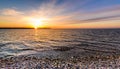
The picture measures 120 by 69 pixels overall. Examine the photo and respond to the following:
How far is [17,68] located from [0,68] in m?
1.73

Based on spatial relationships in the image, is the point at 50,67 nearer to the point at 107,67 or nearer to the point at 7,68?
the point at 7,68

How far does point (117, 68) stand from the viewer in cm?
1202

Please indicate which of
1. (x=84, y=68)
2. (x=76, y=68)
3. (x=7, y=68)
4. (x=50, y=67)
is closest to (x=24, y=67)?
(x=7, y=68)

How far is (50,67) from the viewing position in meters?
12.3

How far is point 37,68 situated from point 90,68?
5.32 m

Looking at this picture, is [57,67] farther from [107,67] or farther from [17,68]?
[107,67]

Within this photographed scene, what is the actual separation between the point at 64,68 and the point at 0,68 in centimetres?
640

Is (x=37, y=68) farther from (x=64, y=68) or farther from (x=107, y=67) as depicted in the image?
(x=107, y=67)

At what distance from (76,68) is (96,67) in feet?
7.05

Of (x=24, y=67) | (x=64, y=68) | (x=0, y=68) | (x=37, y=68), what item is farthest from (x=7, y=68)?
(x=64, y=68)

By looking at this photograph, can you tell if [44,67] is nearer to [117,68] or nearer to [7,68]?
[7,68]

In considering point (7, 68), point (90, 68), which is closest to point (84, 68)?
point (90, 68)

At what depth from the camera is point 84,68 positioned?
1207 cm

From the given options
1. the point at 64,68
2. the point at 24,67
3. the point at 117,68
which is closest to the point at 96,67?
the point at 117,68
